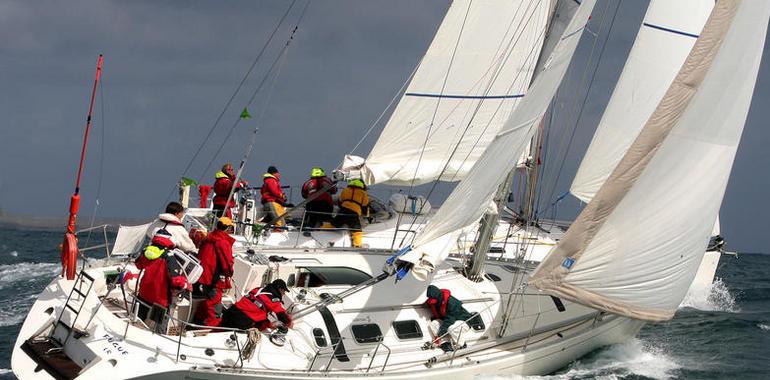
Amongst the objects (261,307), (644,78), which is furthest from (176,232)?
(644,78)

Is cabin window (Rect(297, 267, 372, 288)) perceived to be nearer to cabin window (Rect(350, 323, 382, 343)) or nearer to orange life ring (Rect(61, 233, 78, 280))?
cabin window (Rect(350, 323, 382, 343))

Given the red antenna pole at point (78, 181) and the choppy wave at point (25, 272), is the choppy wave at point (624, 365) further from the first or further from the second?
the choppy wave at point (25, 272)

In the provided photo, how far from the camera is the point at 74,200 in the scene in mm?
8312

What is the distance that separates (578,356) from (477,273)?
1655mm

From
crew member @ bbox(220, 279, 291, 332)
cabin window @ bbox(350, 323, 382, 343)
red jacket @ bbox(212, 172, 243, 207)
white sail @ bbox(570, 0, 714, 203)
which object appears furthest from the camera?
white sail @ bbox(570, 0, 714, 203)

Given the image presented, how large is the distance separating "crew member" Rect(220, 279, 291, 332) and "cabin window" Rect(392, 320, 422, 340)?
4.24 feet

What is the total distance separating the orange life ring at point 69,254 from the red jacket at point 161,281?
1.14m

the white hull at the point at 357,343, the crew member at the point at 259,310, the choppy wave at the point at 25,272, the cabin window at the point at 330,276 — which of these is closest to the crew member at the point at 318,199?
the white hull at the point at 357,343

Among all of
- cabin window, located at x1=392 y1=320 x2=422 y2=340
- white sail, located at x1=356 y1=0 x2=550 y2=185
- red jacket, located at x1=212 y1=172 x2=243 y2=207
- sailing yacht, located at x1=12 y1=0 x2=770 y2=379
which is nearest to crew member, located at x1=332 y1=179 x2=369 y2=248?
white sail, located at x1=356 y1=0 x2=550 y2=185

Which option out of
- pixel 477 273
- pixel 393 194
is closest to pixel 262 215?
pixel 393 194

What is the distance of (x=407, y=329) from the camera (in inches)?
360

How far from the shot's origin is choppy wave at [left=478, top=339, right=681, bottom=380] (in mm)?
10016

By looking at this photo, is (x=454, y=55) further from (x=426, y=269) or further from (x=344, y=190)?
(x=426, y=269)

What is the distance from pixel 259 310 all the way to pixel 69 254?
2254 millimetres
